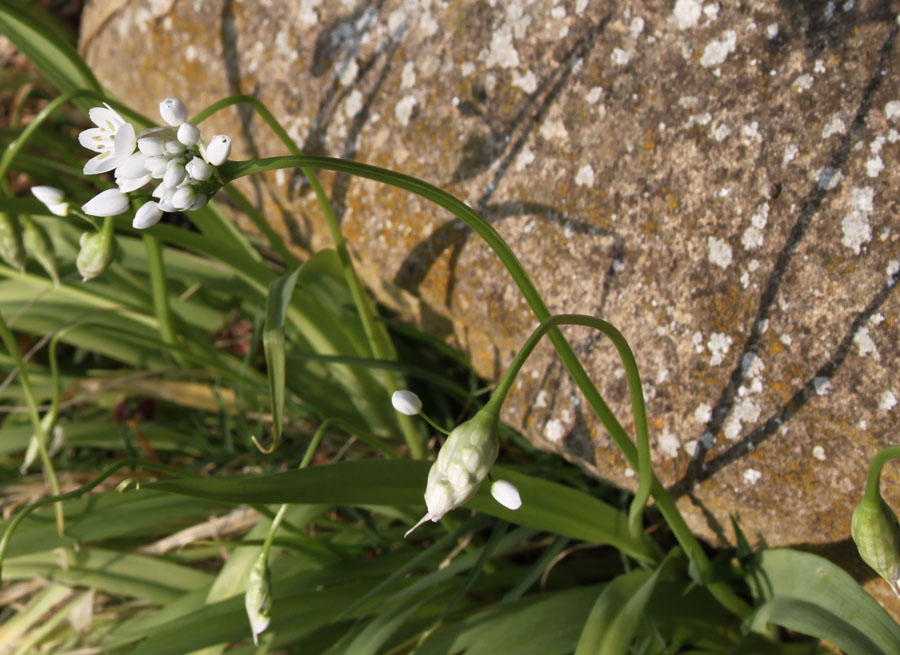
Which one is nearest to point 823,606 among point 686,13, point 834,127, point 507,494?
point 507,494

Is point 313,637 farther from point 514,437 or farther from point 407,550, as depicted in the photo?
point 514,437

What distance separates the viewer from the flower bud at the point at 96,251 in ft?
3.51

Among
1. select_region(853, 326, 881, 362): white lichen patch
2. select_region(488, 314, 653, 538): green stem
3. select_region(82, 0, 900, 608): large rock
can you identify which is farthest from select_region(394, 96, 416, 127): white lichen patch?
select_region(853, 326, 881, 362): white lichen patch

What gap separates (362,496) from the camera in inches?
43.2

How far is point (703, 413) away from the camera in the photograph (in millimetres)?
1302

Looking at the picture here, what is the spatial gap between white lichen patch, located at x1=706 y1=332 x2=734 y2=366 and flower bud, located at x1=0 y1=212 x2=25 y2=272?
124 centimetres

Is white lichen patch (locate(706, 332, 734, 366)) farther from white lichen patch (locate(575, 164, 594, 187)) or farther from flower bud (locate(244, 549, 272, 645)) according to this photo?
flower bud (locate(244, 549, 272, 645))

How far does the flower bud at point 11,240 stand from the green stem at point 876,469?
1.37m

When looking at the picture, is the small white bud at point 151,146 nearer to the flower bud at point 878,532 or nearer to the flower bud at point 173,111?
the flower bud at point 173,111

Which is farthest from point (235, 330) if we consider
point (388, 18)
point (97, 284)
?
point (388, 18)

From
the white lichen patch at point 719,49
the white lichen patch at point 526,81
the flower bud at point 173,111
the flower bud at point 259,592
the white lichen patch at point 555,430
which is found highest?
the white lichen patch at point 719,49

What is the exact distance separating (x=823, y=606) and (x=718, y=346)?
1.49 feet

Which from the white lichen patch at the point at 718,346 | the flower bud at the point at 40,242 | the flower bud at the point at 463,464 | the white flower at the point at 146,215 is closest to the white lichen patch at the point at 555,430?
the white lichen patch at the point at 718,346

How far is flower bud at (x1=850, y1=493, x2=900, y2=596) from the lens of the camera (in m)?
0.90
